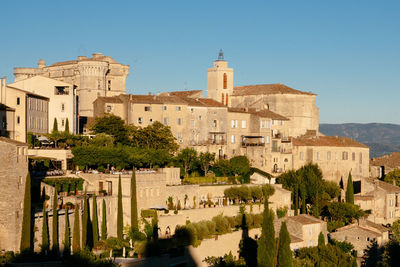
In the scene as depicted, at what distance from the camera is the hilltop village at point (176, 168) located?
44.8 meters

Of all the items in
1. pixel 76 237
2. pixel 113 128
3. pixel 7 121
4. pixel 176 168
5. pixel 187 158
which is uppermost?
pixel 7 121

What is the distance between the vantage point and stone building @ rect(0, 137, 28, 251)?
39312 mm

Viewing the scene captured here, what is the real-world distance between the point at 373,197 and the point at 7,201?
44.1 metres

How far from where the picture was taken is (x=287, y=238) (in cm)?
4678

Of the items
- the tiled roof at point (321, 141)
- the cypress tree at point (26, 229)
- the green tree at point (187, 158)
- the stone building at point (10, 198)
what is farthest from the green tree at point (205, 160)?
the cypress tree at point (26, 229)

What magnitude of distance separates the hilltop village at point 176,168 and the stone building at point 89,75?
15 cm

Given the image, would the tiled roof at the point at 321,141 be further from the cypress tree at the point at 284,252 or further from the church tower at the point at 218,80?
the cypress tree at the point at 284,252

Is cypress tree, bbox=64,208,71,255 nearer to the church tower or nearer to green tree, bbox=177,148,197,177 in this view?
green tree, bbox=177,148,197,177

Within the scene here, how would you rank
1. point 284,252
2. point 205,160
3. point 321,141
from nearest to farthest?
1. point 284,252
2. point 205,160
3. point 321,141

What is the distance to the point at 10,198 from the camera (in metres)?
39.5

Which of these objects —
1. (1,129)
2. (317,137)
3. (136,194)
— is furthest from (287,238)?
(317,137)

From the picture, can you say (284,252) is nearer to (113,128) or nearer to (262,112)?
(113,128)

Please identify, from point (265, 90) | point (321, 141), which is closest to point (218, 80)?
point (265, 90)

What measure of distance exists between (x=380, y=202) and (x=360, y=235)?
12109mm
